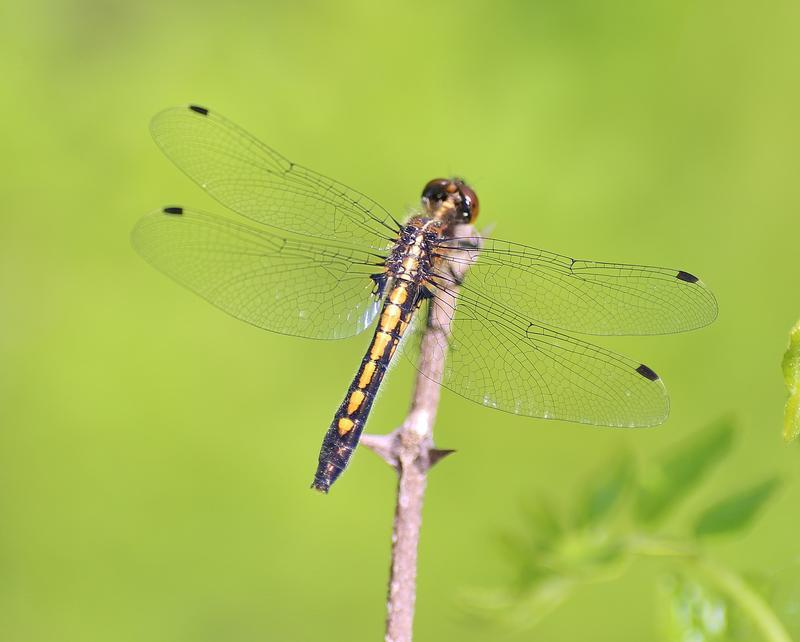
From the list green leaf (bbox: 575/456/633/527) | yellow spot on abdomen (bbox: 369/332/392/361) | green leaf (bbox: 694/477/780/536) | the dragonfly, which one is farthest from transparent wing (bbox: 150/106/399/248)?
green leaf (bbox: 694/477/780/536)

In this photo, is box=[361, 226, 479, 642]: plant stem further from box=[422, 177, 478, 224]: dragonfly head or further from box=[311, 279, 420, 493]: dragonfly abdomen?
box=[422, 177, 478, 224]: dragonfly head

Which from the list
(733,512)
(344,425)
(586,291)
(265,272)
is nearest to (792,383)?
(733,512)

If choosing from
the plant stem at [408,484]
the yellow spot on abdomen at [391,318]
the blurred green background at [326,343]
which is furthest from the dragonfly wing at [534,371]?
the blurred green background at [326,343]

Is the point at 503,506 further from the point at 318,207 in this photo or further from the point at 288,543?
the point at 318,207

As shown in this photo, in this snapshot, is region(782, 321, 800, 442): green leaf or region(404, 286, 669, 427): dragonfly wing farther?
region(404, 286, 669, 427): dragonfly wing

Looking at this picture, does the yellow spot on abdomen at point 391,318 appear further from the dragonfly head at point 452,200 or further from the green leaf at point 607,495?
the green leaf at point 607,495

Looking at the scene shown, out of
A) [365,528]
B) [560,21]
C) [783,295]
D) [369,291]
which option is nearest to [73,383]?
[365,528]

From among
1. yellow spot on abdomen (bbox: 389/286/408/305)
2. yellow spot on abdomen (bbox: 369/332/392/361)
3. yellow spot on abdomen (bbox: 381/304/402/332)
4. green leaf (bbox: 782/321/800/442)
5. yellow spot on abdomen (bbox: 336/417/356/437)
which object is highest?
yellow spot on abdomen (bbox: 389/286/408/305)
